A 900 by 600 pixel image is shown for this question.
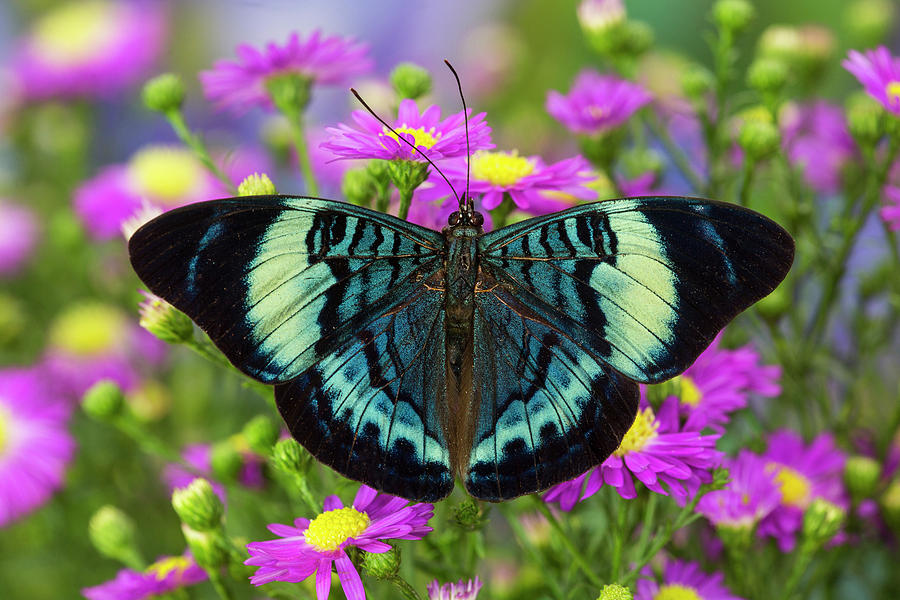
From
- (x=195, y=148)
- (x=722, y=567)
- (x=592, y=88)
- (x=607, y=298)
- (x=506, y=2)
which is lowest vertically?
(x=722, y=567)

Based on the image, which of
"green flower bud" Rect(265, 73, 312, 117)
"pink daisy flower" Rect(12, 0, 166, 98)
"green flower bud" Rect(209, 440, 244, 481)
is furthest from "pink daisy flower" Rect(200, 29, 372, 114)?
"pink daisy flower" Rect(12, 0, 166, 98)

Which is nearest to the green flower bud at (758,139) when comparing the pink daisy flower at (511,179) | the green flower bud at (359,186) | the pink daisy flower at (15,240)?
the pink daisy flower at (511,179)

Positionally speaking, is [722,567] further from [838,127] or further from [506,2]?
[506,2]

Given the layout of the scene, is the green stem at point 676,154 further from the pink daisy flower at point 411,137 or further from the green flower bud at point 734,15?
the pink daisy flower at point 411,137

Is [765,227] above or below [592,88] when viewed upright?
below

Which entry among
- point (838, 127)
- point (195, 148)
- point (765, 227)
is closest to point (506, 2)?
point (838, 127)

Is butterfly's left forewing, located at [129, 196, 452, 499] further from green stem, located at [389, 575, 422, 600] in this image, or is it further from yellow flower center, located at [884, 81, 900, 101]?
yellow flower center, located at [884, 81, 900, 101]
